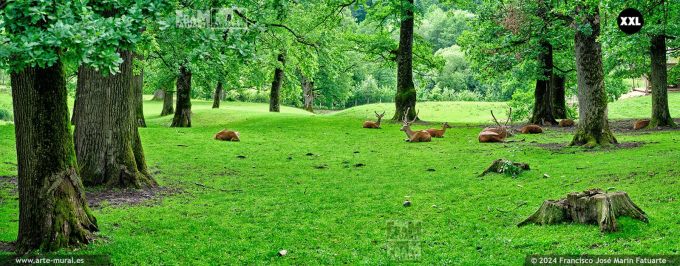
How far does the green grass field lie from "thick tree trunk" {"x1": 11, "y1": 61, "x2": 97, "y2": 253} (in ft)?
1.51

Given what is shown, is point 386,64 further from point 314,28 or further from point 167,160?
point 167,160

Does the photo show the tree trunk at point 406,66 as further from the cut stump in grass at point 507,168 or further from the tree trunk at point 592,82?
the cut stump in grass at point 507,168

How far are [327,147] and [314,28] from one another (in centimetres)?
1114

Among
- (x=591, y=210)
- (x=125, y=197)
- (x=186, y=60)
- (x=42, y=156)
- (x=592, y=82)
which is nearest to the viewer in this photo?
(x=42, y=156)

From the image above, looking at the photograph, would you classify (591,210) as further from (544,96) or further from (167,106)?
(167,106)

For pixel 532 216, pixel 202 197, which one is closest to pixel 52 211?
pixel 202 197

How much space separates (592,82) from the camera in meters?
19.1

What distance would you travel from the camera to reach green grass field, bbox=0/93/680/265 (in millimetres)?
9117

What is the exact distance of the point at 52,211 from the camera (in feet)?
29.0

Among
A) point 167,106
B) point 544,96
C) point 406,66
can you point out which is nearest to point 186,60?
point 406,66

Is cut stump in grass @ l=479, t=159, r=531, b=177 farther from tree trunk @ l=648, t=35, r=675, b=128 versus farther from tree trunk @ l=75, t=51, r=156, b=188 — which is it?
tree trunk @ l=648, t=35, r=675, b=128

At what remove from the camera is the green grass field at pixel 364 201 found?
29.9ft

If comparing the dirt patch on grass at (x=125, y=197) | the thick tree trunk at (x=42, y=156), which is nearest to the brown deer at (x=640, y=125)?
the dirt patch on grass at (x=125, y=197)

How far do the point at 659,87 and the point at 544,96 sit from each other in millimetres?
6536
